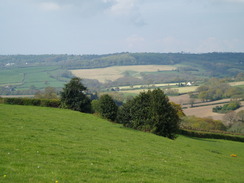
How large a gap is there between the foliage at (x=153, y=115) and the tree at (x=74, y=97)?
15.2 meters

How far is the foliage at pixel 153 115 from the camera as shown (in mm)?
42750

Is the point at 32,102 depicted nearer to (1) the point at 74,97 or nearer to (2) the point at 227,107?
(1) the point at 74,97

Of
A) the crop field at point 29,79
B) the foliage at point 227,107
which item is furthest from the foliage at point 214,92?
the crop field at point 29,79

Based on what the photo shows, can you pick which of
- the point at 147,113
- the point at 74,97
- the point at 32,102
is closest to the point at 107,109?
the point at 147,113

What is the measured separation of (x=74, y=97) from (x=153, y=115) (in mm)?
20828

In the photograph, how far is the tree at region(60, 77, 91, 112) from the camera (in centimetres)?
5922

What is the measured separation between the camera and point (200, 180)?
50.1 ft

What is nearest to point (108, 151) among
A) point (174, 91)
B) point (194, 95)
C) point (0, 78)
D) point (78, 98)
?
point (78, 98)

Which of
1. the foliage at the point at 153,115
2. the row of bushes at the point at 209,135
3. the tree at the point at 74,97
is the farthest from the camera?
the row of bushes at the point at 209,135

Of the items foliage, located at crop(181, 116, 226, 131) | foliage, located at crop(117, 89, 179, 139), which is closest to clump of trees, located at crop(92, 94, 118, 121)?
foliage, located at crop(117, 89, 179, 139)

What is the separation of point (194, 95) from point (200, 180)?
5375 inches

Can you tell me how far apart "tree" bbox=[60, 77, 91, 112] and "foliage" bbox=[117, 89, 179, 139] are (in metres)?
15.2

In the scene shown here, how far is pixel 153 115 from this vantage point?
43.2 m

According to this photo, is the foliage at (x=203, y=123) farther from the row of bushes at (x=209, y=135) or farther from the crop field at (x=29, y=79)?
the crop field at (x=29, y=79)
